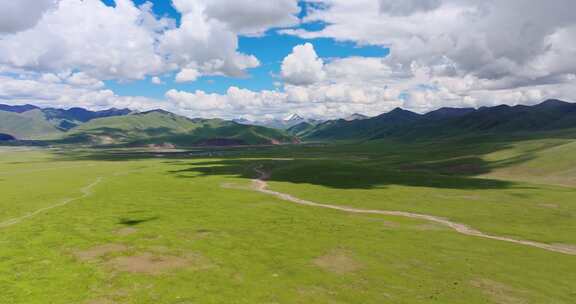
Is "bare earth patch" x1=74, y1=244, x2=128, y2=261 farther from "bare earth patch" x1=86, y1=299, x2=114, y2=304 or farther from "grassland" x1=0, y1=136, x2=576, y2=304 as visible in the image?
"bare earth patch" x1=86, y1=299, x2=114, y2=304

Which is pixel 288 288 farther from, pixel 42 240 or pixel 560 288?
pixel 42 240

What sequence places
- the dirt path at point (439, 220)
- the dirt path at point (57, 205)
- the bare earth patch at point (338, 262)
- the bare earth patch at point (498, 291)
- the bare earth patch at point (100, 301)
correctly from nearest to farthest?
the bare earth patch at point (100, 301) → the bare earth patch at point (498, 291) → the bare earth patch at point (338, 262) → the dirt path at point (439, 220) → the dirt path at point (57, 205)

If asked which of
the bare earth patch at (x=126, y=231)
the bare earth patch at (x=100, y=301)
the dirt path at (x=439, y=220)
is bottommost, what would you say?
the dirt path at (x=439, y=220)

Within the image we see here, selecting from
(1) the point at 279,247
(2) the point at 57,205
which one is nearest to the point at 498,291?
(1) the point at 279,247

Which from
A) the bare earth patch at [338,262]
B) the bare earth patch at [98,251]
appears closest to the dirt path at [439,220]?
the bare earth patch at [338,262]

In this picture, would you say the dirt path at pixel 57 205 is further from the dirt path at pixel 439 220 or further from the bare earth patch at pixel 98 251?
the dirt path at pixel 439 220

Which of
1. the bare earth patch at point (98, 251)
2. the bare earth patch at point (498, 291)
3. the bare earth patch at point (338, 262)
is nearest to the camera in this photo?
the bare earth patch at point (498, 291)

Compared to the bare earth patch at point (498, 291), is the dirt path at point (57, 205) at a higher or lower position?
higher

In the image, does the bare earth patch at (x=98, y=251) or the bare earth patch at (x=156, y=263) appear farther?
the bare earth patch at (x=98, y=251)

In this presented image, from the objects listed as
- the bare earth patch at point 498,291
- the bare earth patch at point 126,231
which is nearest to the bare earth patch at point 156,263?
the bare earth patch at point 126,231
